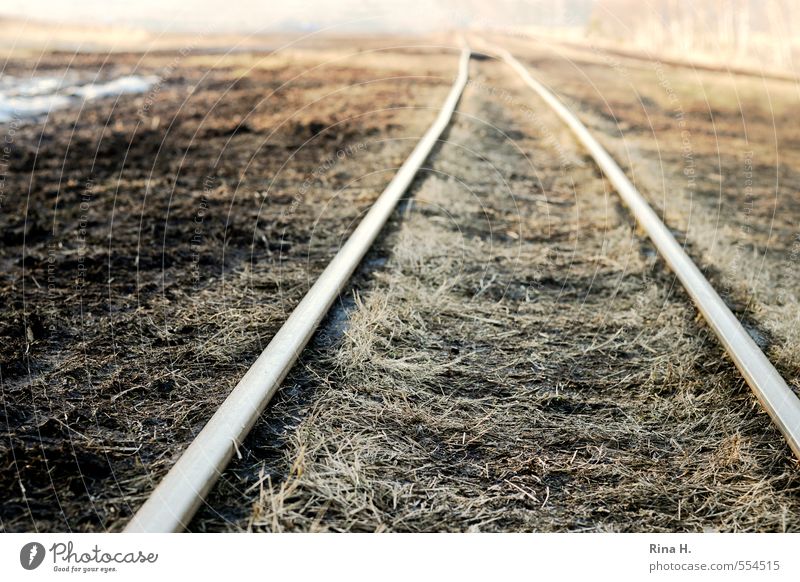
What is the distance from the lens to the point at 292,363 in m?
2.88

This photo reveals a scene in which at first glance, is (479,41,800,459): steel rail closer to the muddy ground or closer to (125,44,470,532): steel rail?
the muddy ground

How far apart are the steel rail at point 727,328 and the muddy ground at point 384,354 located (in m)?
0.07

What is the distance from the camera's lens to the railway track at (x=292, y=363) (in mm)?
2090

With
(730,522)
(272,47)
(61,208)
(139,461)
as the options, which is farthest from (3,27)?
(730,522)

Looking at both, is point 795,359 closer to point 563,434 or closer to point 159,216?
point 563,434

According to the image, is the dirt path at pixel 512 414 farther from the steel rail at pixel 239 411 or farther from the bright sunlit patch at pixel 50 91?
the bright sunlit patch at pixel 50 91

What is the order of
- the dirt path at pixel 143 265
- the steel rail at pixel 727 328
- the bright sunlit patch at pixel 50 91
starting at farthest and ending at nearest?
the bright sunlit patch at pixel 50 91 < the steel rail at pixel 727 328 < the dirt path at pixel 143 265

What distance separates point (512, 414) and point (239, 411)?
100cm

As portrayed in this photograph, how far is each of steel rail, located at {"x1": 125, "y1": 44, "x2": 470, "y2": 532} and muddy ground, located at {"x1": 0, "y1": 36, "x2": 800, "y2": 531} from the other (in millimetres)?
69

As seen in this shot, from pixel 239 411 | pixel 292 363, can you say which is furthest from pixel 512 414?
pixel 239 411

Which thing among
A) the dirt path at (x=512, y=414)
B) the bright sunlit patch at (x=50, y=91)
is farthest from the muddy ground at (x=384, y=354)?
the bright sunlit patch at (x=50, y=91)

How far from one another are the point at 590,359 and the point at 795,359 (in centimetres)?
89

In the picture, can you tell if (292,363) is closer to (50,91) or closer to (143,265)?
(143,265)

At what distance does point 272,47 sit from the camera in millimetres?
17141
